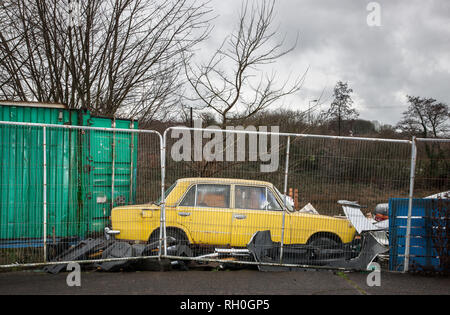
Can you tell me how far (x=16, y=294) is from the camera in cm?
455

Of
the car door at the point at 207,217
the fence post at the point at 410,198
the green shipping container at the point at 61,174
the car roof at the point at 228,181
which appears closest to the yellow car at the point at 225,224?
the car door at the point at 207,217

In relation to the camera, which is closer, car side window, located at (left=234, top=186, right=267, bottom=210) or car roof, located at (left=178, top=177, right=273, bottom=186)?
car side window, located at (left=234, top=186, right=267, bottom=210)

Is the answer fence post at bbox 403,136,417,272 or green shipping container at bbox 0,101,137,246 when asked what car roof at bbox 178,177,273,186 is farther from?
fence post at bbox 403,136,417,272

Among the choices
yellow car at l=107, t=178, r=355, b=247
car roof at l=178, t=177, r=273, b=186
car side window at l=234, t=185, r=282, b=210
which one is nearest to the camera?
yellow car at l=107, t=178, r=355, b=247

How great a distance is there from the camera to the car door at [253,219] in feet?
20.0

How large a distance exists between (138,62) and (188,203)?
475cm

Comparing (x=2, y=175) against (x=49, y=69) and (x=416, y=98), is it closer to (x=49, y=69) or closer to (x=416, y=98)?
(x=49, y=69)

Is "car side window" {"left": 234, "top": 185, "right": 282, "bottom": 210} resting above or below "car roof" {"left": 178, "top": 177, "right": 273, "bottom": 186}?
below

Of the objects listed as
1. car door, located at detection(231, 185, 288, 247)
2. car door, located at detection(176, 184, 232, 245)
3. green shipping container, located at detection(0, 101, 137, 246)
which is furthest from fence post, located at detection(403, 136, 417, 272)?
green shipping container, located at detection(0, 101, 137, 246)

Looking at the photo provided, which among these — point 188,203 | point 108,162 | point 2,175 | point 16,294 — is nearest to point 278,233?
point 188,203

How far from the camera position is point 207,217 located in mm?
6113

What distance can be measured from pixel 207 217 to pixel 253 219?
79 cm

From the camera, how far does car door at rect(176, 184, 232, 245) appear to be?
20.0 feet

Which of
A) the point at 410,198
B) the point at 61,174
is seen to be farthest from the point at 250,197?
the point at 61,174
